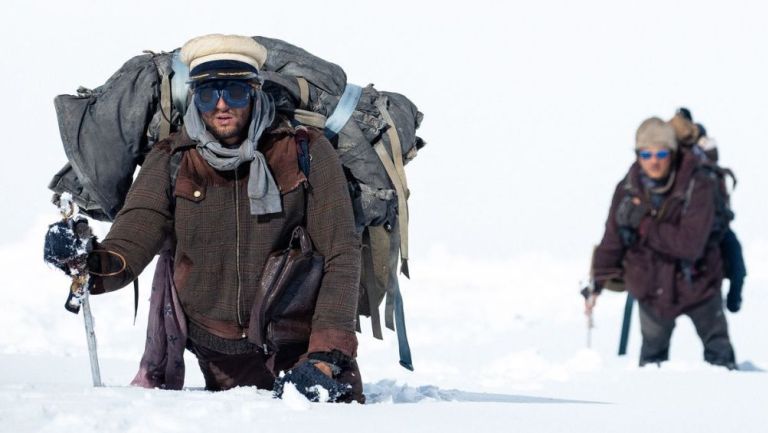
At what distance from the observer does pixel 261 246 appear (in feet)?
20.4

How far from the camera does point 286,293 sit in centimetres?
620

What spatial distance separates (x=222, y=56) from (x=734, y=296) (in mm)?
6644

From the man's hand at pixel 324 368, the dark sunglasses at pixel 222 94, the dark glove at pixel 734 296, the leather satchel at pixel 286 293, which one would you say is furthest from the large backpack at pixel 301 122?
the dark glove at pixel 734 296

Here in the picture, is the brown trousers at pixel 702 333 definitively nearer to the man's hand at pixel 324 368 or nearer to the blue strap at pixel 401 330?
the blue strap at pixel 401 330

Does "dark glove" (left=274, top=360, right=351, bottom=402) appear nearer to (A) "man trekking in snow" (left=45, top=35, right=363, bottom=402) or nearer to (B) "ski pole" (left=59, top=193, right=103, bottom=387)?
(A) "man trekking in snow" (left=45, top=35, right=363, bottom=402)

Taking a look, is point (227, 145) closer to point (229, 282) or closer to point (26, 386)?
point (229, 282)

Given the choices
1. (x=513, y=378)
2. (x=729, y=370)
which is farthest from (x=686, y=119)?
(x=513, y=378)

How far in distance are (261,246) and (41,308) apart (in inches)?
338

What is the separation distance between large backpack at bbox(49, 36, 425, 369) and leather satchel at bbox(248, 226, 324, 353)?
53 cm

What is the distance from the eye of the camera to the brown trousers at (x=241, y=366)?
6.40 m

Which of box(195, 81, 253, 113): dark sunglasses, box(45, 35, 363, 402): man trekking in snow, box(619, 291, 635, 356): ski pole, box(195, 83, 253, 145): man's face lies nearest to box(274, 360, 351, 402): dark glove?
box(45, 35, 363, 402): man trekking in snow

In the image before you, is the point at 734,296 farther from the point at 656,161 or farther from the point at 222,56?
the point at 222,56

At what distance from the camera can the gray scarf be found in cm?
604

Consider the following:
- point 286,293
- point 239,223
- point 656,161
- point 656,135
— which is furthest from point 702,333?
point 239,223
